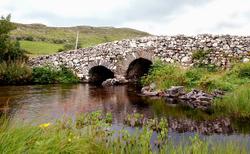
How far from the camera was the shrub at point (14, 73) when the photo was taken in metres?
21.9

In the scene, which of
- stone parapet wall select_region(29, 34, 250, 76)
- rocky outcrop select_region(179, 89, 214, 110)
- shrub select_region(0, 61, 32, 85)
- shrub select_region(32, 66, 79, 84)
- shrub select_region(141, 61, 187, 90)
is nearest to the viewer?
rocky outcrop select_region(179, 89, 214, 110)

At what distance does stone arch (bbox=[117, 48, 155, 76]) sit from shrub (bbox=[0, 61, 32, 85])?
646 cm

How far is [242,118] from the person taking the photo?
33.5 feet

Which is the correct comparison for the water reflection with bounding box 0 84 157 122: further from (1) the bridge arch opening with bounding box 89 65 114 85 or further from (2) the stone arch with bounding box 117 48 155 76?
(1) the bridge arch opening with bounding box 89 65 114 85

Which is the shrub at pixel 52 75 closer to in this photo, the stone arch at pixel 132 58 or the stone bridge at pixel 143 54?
the stone bridge at pixel 143 54

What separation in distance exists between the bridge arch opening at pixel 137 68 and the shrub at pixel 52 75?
410cm

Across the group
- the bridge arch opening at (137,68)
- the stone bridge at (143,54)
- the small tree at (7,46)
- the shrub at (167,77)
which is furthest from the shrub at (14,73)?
the shrub at (167,77)

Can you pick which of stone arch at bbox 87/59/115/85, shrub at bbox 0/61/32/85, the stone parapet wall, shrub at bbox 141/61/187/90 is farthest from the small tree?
shrub at bbox 141/61/187/90

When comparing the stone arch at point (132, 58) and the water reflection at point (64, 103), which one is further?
the stone arch at point (132, 58)

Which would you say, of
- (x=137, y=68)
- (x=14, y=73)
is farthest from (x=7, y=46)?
(x=137, y=68)

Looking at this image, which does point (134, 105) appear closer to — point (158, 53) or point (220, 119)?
point (220, 119)

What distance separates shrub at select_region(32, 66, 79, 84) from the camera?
23219 millimetres

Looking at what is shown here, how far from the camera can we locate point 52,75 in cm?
2370

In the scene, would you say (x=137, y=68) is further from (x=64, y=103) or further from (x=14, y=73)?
(x=64, y=103)
